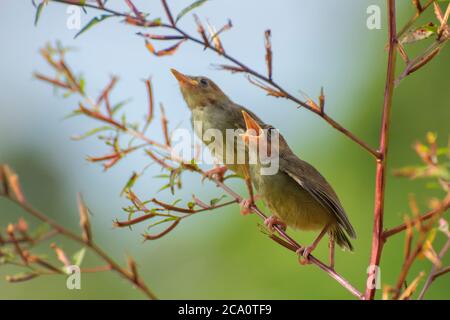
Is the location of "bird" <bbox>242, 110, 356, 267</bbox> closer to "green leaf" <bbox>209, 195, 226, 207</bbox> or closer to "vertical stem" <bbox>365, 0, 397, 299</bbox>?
"green leaf" <bbox>209, 195, 226, 207</bbox>

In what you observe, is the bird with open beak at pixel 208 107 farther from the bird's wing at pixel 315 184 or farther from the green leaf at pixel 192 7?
the green leaf at pixel 192 7

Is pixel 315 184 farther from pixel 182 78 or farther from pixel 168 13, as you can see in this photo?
pixel 182 78

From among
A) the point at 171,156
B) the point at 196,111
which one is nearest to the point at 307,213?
the point at 171,156

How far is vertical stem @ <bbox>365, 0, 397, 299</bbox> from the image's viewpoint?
62.8 inches

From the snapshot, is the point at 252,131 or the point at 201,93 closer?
the point at 252,131

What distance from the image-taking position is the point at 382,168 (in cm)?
164

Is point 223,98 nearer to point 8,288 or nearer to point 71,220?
point 8,288

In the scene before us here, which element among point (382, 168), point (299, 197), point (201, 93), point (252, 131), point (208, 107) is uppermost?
point (201, 93)

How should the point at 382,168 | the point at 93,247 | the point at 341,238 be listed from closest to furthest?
the point at 93,247 → the point at 382,168 → the point at 341,238

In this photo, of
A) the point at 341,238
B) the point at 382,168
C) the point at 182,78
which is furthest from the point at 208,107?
the point at 382,168

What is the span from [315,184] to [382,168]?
4.58ft

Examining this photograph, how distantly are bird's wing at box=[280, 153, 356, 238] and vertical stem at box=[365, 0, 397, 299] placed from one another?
1.13m

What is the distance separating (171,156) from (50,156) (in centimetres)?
1659

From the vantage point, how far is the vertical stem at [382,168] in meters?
1.60
